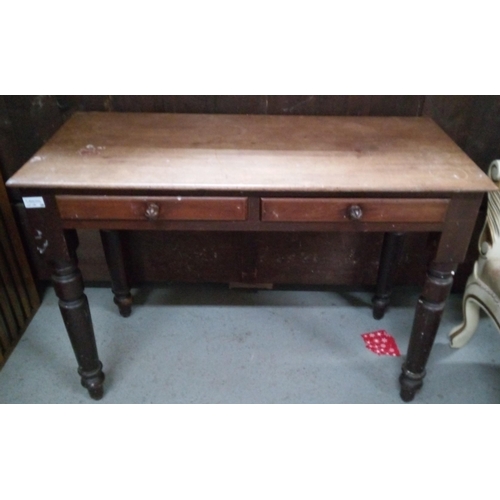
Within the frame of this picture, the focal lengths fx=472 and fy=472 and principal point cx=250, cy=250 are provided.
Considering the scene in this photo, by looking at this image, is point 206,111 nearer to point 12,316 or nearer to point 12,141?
point 12,141

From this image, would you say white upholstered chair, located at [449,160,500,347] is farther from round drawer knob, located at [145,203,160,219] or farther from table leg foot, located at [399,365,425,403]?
round drawer knob, located at [145,203,160,219]

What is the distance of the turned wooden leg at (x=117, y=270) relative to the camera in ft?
5.99

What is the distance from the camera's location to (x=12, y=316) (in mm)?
1876

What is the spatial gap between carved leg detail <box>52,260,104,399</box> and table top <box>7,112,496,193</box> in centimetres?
29

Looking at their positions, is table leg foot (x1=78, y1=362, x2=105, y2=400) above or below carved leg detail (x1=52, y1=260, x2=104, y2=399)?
below

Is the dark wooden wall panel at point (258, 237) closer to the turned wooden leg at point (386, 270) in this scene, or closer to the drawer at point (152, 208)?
the turned wooden leg at point (386, 270)

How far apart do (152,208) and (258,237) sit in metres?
0.79

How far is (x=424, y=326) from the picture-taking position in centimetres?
148

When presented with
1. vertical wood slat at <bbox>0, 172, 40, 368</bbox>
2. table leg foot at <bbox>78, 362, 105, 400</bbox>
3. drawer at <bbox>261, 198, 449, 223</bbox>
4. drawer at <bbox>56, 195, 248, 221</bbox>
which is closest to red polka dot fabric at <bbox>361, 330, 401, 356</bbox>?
drawer at <bbox>261, 198, 449, 223</bbox>

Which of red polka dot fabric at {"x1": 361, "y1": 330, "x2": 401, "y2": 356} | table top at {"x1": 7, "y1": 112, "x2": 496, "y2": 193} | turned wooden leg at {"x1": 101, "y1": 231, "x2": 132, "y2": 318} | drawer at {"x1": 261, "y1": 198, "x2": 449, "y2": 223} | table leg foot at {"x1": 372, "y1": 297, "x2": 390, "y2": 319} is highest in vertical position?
table top at {"x1": 7, "y1": 112, "x2": 496, "y2": 193}

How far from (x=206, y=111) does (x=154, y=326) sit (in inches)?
35.2

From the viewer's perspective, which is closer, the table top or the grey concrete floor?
the table top

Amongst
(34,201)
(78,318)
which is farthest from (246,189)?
(78,318)

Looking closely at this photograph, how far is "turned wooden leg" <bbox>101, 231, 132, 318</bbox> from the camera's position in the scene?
1.83 meters
